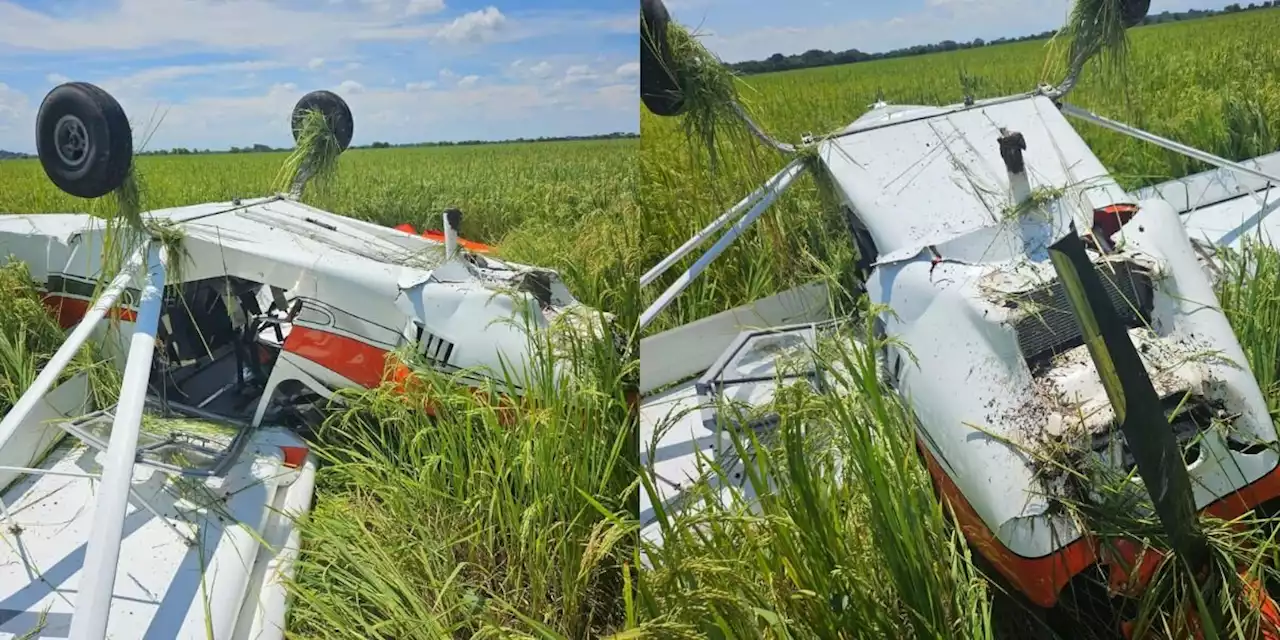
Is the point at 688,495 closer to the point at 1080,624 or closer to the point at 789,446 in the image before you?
the point at 789,446

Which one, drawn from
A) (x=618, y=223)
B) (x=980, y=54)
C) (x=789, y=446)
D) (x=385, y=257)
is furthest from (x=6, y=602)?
(x=980, y=54)

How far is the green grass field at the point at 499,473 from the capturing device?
5.57 ft

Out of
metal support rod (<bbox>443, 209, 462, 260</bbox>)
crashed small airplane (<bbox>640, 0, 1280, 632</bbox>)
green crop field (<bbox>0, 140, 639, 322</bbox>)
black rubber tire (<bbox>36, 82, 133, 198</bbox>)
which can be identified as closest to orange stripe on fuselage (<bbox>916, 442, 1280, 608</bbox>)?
crashed small airplane (<bbox>640, 0, 1280, 632</bbox>)

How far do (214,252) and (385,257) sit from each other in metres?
0.43

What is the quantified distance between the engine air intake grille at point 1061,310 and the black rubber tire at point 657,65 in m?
0.75

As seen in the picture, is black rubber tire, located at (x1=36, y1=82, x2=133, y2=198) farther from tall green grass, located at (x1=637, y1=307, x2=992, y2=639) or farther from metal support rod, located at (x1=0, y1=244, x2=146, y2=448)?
tall green grass, located at (x1=637, y1=307, x2=992, y2=639)

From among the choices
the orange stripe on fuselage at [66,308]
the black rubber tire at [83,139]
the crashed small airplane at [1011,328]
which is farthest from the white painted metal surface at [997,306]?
the orange stripe on fuselage at [66,308]

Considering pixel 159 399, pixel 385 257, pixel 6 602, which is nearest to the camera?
pixel 6 602

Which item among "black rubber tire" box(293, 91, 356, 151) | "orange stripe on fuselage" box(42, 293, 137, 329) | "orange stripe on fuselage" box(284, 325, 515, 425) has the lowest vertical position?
"orange stripe on fuselage" box(284, 325, 515, 425)

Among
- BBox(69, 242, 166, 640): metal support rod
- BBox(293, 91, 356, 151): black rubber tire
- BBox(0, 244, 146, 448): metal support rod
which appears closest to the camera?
BBox(69, 242, 166, 640): metal support rod

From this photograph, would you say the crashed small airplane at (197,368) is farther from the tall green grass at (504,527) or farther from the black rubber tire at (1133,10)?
the black rubber tire at (1133,10)

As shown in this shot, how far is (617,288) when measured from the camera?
191 centimetres

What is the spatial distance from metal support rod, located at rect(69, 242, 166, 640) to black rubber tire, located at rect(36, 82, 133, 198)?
1.01ft

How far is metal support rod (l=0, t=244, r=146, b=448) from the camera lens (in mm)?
1817
